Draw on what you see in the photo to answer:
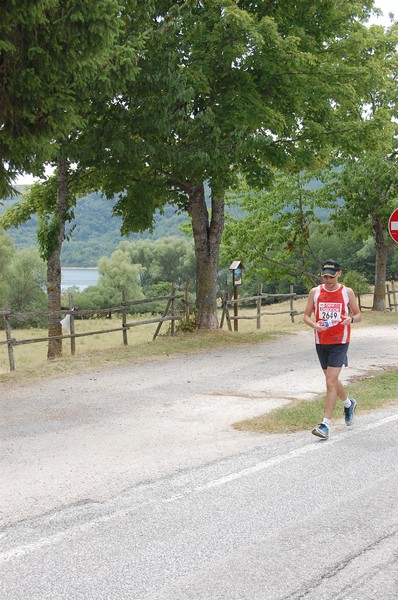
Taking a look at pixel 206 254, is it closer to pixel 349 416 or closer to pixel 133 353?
pixel 133 353

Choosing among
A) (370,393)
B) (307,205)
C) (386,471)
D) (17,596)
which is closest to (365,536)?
(386,471)

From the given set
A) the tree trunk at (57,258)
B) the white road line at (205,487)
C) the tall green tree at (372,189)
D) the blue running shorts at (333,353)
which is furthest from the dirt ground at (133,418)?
the tall green tree at (372,189)

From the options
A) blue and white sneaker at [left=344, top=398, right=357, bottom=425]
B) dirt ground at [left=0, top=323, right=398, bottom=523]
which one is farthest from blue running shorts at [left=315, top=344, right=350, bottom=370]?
dirt ground at [left=0, top=323, right=398, bottom=523]

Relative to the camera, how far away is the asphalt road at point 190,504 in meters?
4.14

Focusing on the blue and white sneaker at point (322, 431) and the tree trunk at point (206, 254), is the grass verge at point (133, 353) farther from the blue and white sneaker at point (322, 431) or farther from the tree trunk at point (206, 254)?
the blue and white sneaker at point (322, 431)

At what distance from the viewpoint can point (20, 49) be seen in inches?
364

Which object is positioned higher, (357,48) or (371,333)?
(357,48)

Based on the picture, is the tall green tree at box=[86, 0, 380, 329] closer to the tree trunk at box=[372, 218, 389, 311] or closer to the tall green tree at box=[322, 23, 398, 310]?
the tall green tree at box=[322, 23, 398, 310]

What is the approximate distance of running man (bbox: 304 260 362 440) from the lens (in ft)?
25.7

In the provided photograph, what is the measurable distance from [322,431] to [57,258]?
40.1ft

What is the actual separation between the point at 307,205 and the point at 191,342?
15.7 m

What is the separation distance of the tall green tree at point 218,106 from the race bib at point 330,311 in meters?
8.34

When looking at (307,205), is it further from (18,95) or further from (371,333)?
(18,95)

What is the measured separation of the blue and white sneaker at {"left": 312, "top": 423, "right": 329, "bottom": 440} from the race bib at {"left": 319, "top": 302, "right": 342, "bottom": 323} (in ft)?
3.86
